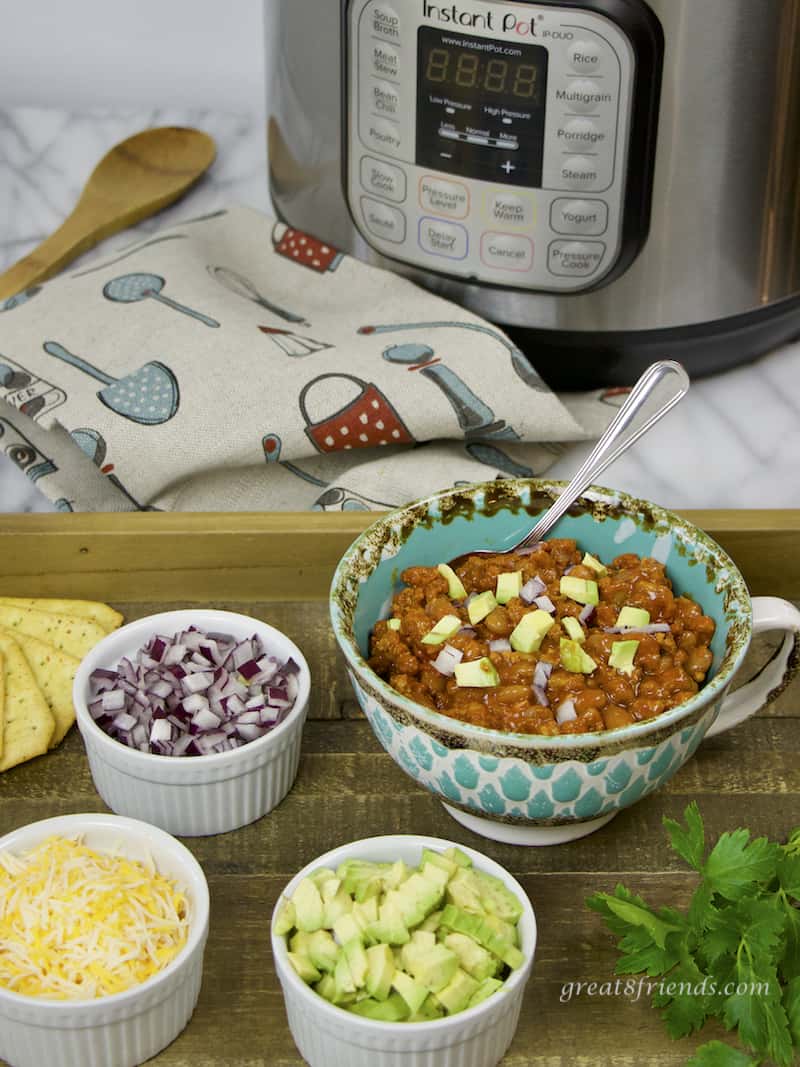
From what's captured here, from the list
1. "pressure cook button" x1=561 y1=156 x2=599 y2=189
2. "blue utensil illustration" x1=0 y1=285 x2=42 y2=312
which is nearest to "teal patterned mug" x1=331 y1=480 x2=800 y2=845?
"pressure cook button" x1=561 y1=156 x2=599 y2=189

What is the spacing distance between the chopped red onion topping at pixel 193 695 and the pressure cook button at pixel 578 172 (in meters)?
0.54

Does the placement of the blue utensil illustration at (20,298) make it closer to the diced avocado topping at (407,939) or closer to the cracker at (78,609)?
the cracker at (78,609)

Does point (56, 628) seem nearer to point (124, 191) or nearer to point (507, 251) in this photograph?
point (507, 251)

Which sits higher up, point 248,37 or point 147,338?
point 248,37

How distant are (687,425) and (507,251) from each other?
0.98 feet

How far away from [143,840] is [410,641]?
254mm

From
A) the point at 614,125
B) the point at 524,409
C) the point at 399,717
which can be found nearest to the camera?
the point at 399,717

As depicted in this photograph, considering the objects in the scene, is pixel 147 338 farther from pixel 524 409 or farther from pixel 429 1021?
pixel 429 1021

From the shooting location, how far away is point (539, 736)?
3.08 ft

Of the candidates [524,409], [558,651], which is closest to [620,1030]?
[558,651]

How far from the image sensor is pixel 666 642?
1065 mm

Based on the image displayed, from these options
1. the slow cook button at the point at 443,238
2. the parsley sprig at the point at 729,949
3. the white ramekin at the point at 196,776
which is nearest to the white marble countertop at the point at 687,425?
the slow cook button at the point at 443,238

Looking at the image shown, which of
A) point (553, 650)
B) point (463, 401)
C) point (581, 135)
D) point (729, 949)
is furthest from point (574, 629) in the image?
point (581, 135)

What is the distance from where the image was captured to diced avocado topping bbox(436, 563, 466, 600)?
1136 millimetres
